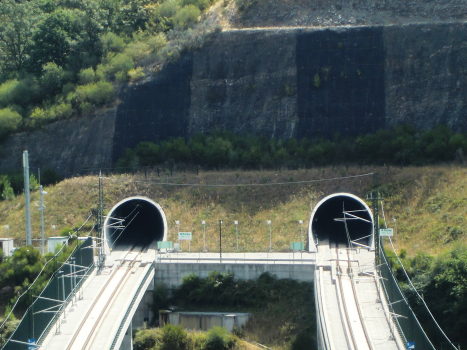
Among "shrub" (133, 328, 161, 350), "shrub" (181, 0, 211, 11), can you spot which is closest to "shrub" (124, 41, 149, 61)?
"shrub" (181, 0, 211, 11)

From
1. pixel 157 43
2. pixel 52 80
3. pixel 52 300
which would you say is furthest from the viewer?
pixel 52 80

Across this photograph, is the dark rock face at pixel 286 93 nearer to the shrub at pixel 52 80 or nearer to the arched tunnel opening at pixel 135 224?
the shrub at pixel 52 80

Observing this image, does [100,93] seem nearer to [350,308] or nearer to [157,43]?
[157,43]

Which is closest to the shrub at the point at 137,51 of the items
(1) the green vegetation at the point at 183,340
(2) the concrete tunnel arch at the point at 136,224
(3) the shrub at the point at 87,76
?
(3) the shrub at the point at 87,76

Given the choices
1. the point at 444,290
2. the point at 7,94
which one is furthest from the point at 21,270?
the point at 7,94

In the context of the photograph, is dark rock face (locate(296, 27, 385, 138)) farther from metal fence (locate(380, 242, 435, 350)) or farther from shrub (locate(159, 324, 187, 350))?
shrub (locate(159, 324, 187, 350))

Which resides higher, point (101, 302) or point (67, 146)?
point (67, 146)
